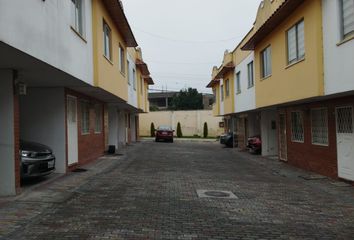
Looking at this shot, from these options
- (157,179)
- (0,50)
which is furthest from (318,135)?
(0,50)

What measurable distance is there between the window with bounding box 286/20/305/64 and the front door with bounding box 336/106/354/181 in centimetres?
217

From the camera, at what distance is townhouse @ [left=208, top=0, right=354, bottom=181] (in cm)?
1105

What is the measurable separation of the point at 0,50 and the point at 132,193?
4.60 meters

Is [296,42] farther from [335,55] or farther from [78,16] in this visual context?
[78,16]

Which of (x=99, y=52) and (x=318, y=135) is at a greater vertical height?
(x=99, y=52)

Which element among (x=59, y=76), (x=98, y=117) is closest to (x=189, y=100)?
(x=98, y=117)

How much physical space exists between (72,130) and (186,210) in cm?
751

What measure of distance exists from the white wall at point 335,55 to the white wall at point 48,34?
6.59 metres

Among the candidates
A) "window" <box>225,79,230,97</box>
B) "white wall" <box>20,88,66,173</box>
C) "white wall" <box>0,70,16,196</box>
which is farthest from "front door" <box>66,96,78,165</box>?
"window" <box>225,79,230,97</box>

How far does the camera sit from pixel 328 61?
11.6m

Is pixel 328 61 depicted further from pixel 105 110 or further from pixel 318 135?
pixel 105 110

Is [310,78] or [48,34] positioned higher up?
[48,34]

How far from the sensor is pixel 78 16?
40.4 feet

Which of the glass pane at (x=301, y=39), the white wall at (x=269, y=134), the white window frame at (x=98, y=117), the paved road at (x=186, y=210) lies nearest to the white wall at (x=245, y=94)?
the white wall at (x=269, y=134)
